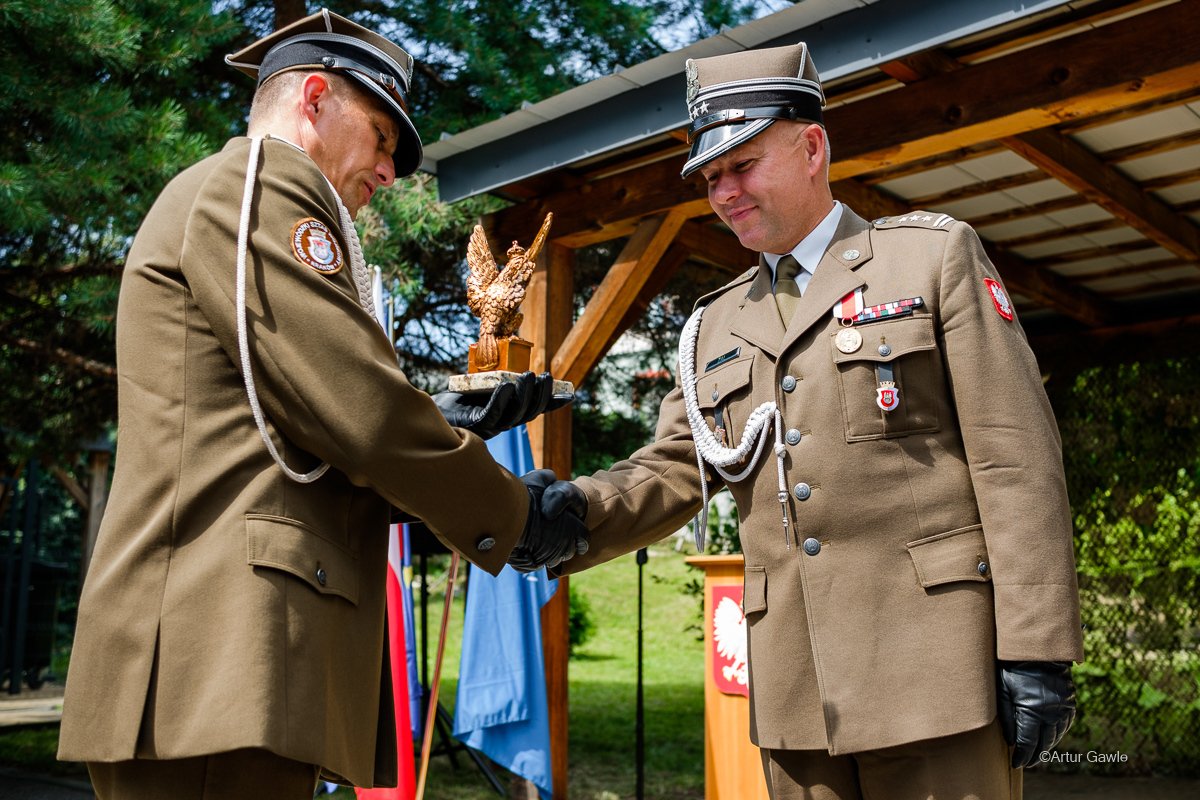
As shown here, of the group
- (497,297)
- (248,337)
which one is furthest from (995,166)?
(248,337)

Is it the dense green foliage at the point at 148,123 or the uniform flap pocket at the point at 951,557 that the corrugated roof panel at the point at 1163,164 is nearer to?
the dense green foliage at the point at 148,123

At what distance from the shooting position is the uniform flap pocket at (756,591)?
2.05 m

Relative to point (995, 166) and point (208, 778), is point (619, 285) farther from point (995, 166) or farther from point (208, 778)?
point (208, 778)

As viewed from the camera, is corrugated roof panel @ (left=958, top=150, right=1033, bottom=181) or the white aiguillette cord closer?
the white aiguillette cord

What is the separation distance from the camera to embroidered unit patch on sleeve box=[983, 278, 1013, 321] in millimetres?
1918

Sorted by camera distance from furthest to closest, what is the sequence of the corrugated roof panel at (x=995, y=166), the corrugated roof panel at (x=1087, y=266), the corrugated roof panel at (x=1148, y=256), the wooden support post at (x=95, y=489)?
the wooden support post at (x=95, y=489)
the corrugated roof panel at (x=1087, y=266)
the corrugated roof panel at (x=1148, y=256)
the corrugated roof panel at (x=995, y=166)

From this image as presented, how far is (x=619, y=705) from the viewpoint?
9469mm

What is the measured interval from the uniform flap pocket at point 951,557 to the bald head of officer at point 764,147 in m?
0.69

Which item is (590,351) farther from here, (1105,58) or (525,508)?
(525,508)

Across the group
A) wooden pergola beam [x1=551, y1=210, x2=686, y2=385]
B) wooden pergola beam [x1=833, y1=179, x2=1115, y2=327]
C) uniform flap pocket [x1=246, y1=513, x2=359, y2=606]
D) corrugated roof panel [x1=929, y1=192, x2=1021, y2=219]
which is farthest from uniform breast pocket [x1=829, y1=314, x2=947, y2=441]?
corrugated roof panel [x1=929, y1=192, x2=1021, y2=219]

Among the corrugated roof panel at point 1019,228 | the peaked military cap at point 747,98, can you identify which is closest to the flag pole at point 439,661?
the peaked military cap at point 747,98

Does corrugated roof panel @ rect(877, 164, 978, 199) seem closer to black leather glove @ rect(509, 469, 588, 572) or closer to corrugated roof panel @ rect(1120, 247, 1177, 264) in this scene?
corrugated roof panel @ rect(1120, 247, 1177, 264)

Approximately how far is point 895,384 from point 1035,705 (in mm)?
564

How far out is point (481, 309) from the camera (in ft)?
8.30
